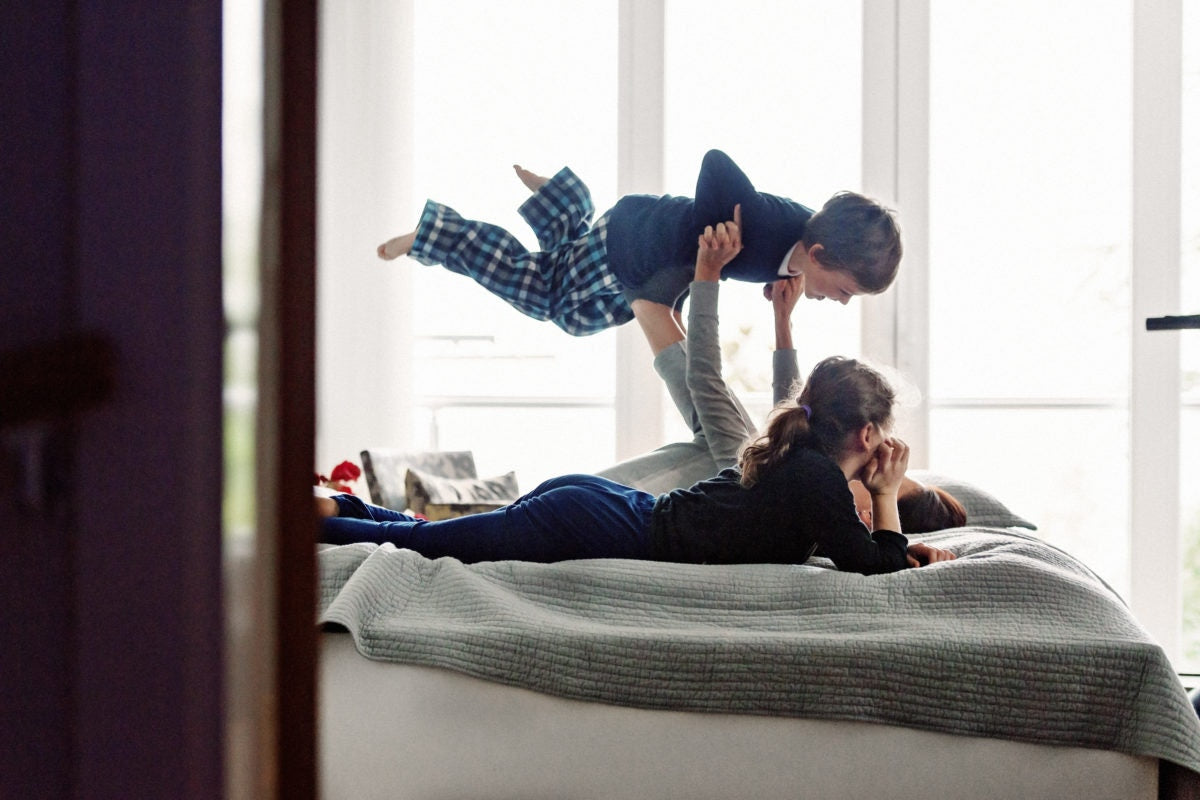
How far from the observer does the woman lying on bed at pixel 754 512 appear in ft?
4.83

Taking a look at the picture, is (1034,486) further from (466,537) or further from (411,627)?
(411,627)

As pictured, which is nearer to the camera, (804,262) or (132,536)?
(132,536)

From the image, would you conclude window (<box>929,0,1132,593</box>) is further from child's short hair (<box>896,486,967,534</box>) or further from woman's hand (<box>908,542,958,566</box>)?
woman's hand (<box>908,542,958,566</box>)

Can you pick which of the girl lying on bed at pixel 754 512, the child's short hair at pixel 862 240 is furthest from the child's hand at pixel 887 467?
the child's short hair at pixel 862 240

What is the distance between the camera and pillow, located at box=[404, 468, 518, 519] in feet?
7.89

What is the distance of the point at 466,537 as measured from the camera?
159cm

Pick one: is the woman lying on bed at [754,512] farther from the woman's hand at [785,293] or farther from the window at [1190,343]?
the window at [1190,343]

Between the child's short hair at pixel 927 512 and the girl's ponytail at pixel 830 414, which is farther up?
the girl's ponytail at pixel 830 414

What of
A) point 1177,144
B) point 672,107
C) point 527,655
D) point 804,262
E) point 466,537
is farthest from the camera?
point 672,107

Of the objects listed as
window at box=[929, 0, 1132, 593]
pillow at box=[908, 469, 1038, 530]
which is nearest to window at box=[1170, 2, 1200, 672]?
window at box=[929, 0, 1132, 593]

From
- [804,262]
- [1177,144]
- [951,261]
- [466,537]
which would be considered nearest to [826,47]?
[951,261]

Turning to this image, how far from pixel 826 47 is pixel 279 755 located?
323 cm

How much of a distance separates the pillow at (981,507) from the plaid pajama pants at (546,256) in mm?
891

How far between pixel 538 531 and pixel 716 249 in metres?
0.77
